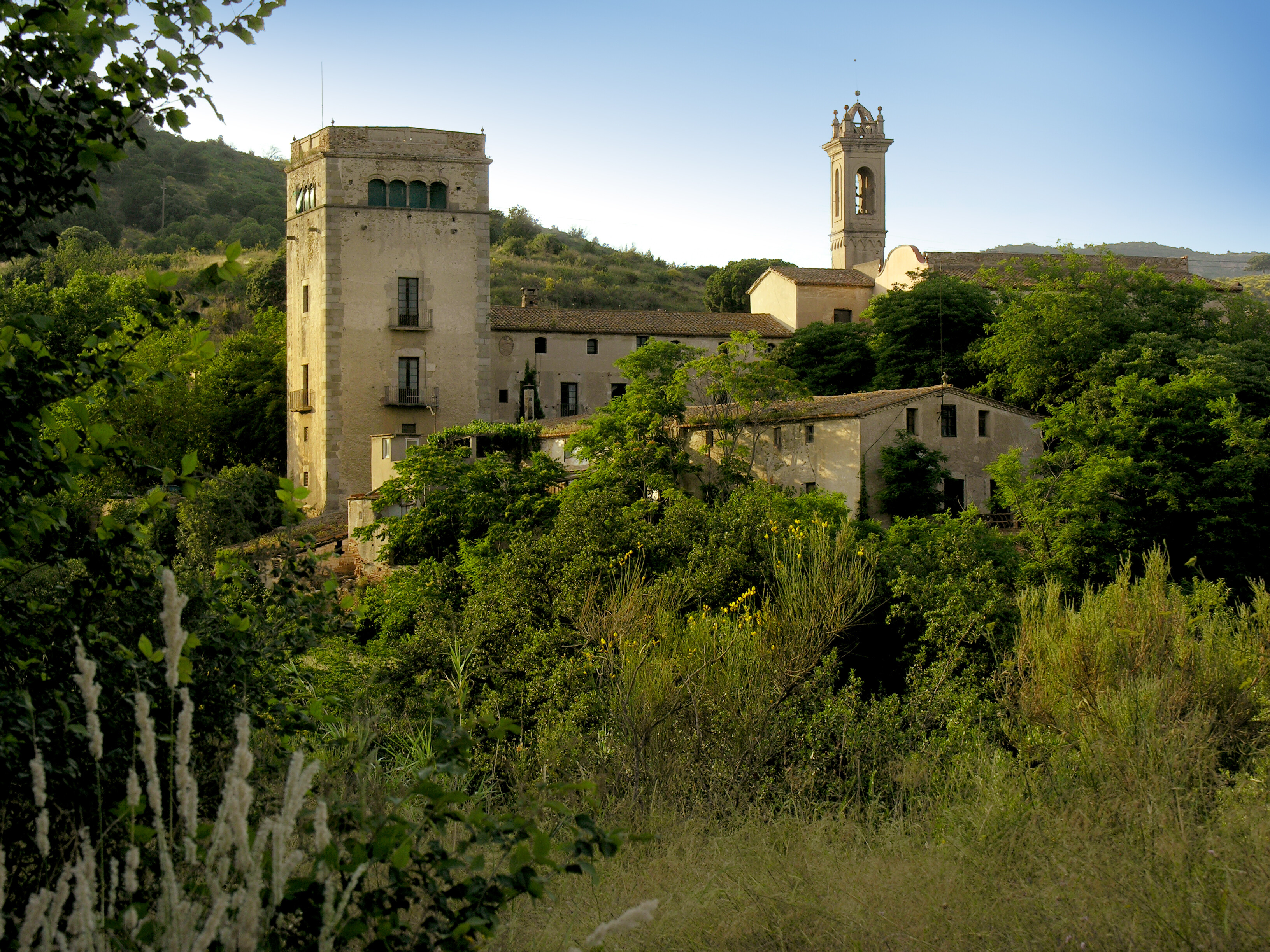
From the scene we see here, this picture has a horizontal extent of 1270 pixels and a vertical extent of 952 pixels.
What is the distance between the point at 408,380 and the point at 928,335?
17.4 meters

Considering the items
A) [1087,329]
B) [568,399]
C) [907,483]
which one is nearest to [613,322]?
[568,399]

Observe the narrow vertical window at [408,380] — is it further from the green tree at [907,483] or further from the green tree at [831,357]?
the green tree at [907,483]

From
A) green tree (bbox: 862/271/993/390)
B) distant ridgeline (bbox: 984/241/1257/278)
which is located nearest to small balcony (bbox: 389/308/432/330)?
green tree (bbox: 862/271/993/390)

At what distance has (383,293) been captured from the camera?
3825cm

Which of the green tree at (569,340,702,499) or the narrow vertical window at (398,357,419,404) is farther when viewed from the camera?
the narrow vertical window at (398,357,419,404)

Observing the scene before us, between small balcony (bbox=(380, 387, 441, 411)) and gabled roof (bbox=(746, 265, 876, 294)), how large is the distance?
1580cm

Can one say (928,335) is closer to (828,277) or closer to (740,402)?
(828,277)

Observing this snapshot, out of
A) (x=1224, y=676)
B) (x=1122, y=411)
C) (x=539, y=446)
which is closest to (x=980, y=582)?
(x=1224, y=676)

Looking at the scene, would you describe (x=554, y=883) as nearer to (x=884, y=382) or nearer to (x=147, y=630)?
(x=147, y=630)

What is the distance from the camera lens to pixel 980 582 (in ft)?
59.9

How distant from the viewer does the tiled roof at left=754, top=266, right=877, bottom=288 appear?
46.4 meters

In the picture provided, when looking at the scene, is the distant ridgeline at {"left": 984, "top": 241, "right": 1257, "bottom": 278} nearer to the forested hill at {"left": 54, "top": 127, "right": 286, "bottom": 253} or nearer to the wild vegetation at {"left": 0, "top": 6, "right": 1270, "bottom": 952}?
the forested hill at {"left": 54, "top": 127, "right": 286, "bottom": 253}

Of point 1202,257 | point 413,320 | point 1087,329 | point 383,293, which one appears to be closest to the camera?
point 1087,329

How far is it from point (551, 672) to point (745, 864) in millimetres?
9784
